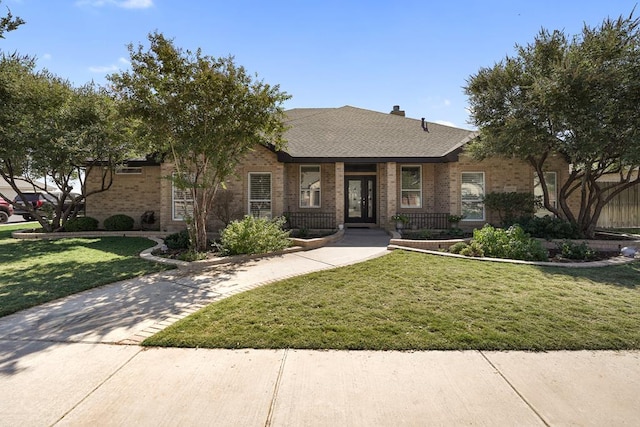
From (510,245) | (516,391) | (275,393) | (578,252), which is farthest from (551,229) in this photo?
(275,393)

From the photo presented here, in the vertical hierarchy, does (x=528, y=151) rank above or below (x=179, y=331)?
above

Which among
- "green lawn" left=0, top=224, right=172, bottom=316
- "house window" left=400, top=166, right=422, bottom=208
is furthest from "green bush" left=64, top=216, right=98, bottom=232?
"house window" left=400, top=166, right=422, bottom=208

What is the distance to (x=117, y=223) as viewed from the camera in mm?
13531

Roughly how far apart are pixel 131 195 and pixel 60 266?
7760 mm

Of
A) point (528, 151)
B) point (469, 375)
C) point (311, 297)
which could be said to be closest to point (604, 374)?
point (469, 375)

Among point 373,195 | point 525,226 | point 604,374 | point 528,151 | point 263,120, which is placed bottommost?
point 604,374

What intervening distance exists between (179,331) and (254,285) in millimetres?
2085

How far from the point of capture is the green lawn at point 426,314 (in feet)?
12.3

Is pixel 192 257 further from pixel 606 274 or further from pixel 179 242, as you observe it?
pixel 606 274

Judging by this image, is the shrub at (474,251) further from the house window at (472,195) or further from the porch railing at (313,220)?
the porch railing at (313,220)

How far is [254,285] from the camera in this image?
6.05 m

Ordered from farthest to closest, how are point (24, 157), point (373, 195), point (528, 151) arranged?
point (373, 195), point (24, 157), point (528, 151)

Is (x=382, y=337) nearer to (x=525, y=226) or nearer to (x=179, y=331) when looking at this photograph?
(x=179, y=331)

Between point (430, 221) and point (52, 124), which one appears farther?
point (430, 221)
